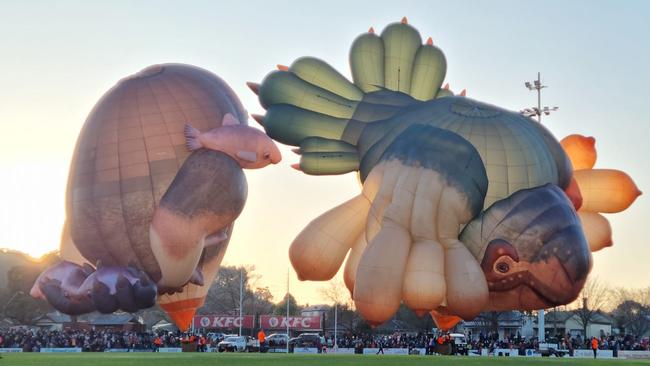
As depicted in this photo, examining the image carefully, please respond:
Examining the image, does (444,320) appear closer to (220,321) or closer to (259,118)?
(259,118)

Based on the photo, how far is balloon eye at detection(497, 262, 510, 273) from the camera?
19203mm

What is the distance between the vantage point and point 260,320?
60.2 metres

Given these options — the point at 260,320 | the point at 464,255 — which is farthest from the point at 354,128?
the point at 260,320

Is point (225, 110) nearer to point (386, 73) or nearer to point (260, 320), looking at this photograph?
point (386, 73)

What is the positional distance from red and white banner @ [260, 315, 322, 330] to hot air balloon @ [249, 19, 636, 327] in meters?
38.5

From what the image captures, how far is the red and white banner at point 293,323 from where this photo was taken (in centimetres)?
5959

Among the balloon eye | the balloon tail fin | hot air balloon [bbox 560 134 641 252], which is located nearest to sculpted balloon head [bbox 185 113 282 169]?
the balloon tail fin

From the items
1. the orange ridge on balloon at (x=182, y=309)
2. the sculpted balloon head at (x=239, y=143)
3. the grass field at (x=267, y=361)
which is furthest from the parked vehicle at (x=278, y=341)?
the sculpted balloon head at (x=239, y=143)

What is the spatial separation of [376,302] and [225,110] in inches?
290

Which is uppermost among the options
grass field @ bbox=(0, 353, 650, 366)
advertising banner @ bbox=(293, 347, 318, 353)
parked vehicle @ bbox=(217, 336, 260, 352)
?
grass field @ bbox=(0, 353, 650, 366)

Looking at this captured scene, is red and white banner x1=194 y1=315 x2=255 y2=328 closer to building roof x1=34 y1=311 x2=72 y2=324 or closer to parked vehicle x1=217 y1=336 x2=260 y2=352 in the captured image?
building roof x1=34 y1=311 x2=72 y2=324

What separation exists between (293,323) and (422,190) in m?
41.6

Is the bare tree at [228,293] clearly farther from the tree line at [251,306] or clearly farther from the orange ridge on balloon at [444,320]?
the orange ridge on balloon at [444,320]

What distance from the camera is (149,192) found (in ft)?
72.0
